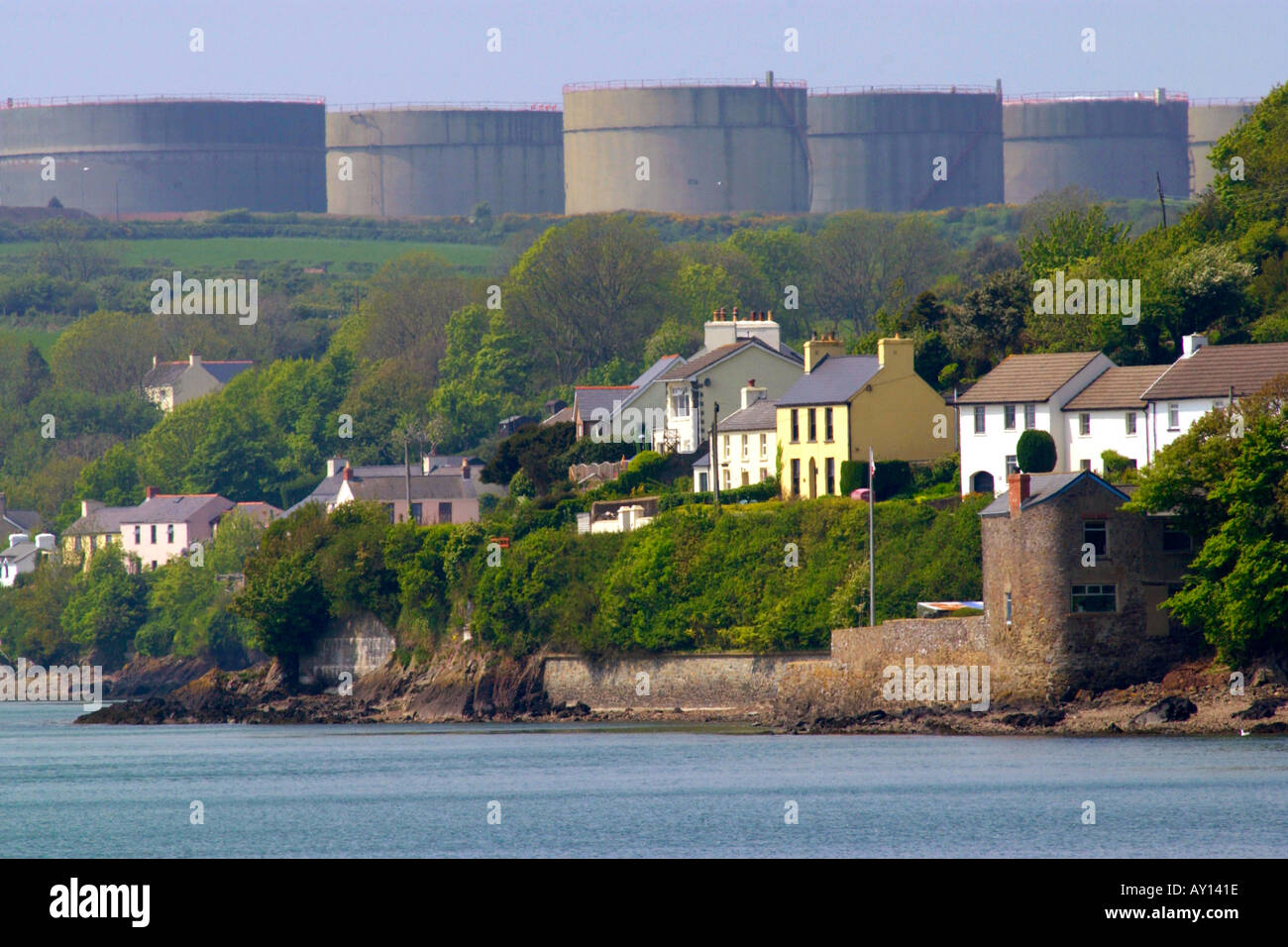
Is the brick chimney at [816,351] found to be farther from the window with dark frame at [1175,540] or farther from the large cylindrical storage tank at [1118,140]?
the large cylindrical storage tank at [1118,140]

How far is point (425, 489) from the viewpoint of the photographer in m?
114

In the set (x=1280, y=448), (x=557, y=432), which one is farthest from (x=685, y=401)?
(x=1280, y=448)

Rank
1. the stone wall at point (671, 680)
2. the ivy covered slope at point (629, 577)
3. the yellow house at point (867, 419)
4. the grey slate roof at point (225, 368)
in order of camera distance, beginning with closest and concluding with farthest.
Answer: the ivy covered slope at point (629, 577)
the stone wall at point (671, 680)
the yellow house at point (867, 419)
the grey slate roof at point (225, 368)

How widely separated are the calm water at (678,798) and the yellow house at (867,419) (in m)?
13.5

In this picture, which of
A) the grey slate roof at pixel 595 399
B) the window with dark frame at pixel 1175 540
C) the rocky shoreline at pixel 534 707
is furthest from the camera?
the grey slate roof at pixel 595 399

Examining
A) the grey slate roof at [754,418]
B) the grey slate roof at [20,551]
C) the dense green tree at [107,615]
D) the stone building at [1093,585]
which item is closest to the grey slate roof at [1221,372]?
the stone building at [1093,585]

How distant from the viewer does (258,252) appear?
19412 centimetres

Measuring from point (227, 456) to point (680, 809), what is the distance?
311 feet

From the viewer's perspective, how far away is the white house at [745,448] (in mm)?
85125

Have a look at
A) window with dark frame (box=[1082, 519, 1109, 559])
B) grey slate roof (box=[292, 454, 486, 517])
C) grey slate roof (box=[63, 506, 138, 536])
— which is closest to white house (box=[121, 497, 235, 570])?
grey slate roof (box=[63, 506, 138, 536])

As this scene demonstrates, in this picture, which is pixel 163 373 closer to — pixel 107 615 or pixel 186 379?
pixel 186 379

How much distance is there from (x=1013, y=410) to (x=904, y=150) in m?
122
